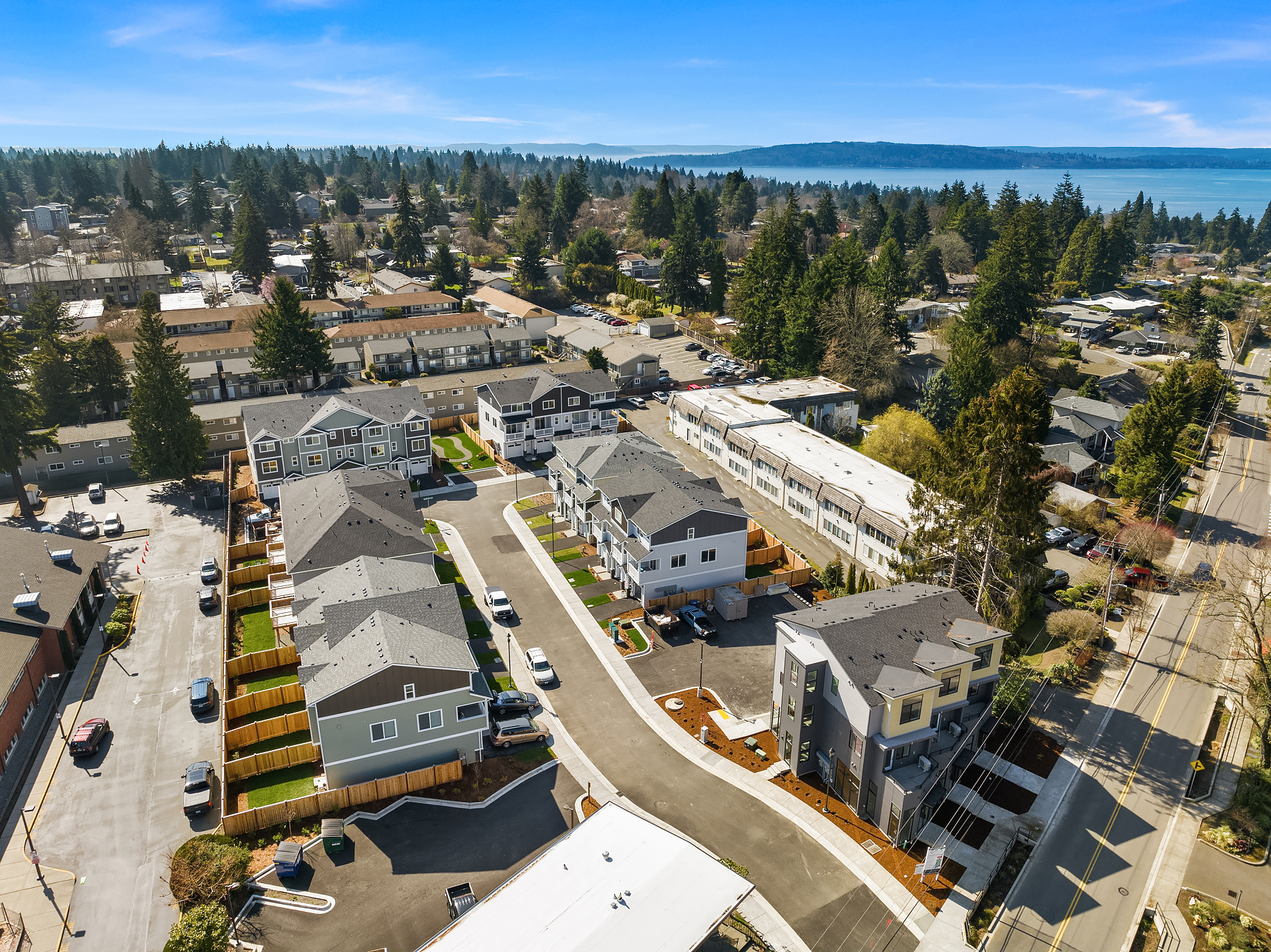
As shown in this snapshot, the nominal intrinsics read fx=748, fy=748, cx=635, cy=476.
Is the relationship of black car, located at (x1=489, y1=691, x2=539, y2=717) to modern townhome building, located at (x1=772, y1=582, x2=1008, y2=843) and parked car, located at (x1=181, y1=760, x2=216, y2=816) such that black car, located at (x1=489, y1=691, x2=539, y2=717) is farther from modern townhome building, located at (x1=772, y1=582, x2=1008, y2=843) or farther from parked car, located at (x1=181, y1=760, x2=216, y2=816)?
parked car, located at (x1=181, y1=760, x2=216, y2=816)

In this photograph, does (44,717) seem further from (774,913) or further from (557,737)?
(774,913)

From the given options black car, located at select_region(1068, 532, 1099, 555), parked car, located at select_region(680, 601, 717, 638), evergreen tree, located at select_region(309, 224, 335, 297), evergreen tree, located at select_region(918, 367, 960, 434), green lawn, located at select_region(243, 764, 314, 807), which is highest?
evergreen tree, located at select_region(309, 224, 335, 297)

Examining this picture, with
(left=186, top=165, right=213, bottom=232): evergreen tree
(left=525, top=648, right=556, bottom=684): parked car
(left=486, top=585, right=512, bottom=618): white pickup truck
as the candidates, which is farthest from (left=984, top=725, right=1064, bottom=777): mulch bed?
(left=186, top=165, right=213, bottom=232): evergreen tree

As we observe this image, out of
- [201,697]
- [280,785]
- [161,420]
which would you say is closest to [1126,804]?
[280,785]

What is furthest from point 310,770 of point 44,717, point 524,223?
point 524,223

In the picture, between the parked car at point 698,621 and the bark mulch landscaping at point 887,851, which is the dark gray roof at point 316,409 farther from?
the bark mulch landscaping at point 887,851

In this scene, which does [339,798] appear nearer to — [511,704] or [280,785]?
[280,785]

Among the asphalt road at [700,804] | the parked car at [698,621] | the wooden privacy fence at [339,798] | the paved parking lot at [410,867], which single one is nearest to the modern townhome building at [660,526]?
the parked car at [698,621]
